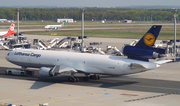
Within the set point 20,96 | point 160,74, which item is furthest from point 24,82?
point 160,74

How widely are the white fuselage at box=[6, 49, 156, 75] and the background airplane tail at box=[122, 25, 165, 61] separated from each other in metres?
1.07

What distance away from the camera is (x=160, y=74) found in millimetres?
51625

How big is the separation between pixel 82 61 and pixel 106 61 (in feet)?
12.8

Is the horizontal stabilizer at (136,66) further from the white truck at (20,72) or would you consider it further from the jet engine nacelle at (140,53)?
the white truck at (20,72)

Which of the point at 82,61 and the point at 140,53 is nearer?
the point at 140,53

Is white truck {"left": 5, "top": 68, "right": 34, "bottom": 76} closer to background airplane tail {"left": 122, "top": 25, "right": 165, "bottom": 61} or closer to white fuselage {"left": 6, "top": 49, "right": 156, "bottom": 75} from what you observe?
white fuselage {"left": 6, "top": 49, "right": 156, "bottom": 75}

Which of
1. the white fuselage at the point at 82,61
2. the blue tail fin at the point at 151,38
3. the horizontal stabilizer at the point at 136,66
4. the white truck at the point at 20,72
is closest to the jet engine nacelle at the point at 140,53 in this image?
the blue tail fin at the point at 151,38

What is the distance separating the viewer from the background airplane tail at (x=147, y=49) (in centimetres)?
4151

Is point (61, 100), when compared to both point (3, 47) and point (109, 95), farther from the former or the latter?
point (3, 47)

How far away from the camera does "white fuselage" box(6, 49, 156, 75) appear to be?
41750 mm

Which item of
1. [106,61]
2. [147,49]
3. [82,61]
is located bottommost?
[82,61]

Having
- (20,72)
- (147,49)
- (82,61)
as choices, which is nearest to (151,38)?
(147,49)

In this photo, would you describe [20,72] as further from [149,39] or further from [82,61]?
[149,39]

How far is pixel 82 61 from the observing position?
147ft
